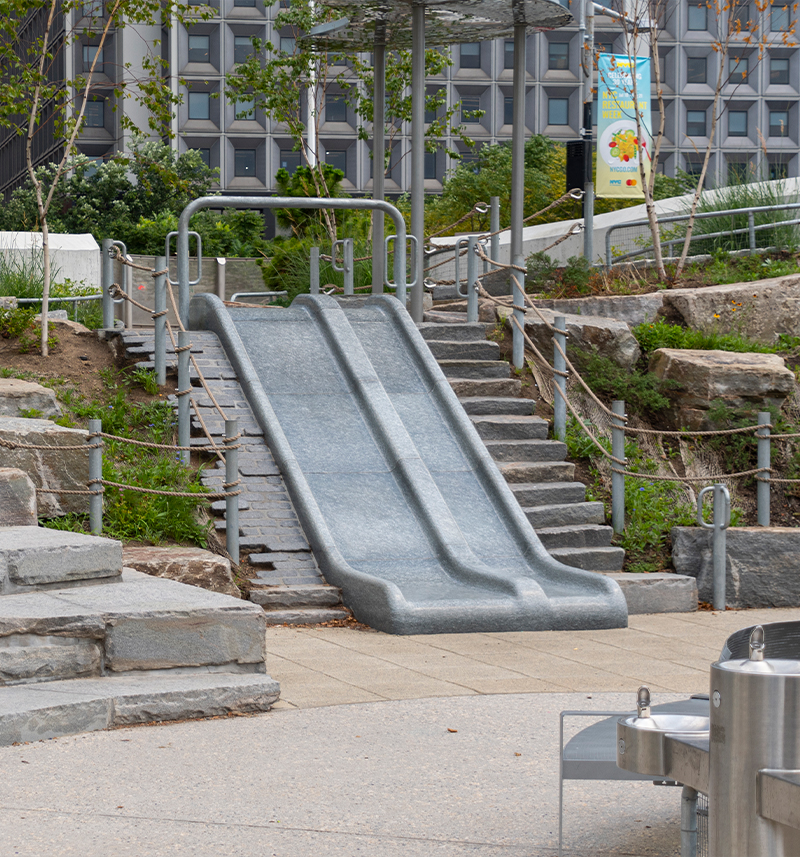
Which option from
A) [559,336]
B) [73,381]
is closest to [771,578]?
[559,336]

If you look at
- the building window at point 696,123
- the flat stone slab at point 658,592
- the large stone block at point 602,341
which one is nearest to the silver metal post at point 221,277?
the large stone block at point 602,341

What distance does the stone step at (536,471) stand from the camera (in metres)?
10.2

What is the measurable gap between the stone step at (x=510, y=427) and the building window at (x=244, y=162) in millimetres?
36132

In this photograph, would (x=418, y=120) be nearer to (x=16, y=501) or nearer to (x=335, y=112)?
(x=16, y=501)

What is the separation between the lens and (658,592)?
9.14 m

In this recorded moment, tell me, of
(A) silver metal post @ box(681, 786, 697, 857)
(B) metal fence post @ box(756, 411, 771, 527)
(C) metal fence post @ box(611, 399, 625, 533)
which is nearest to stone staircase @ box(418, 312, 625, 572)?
(C) metal fence post @ box(611, 399, 625, 533)

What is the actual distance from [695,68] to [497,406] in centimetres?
4057

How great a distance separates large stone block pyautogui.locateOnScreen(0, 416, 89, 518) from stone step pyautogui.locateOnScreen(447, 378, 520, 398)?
357cm

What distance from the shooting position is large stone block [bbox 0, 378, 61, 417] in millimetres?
9500

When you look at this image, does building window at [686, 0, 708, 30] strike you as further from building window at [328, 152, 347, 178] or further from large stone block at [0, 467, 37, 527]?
large stone block at [0, 467, 37, 527]

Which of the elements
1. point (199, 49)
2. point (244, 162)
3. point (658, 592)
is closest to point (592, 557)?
point (658, 592)

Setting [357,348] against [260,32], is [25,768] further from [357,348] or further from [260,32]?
[260,32]

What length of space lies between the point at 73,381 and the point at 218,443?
185 cm

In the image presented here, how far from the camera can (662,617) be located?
8.95 metres
